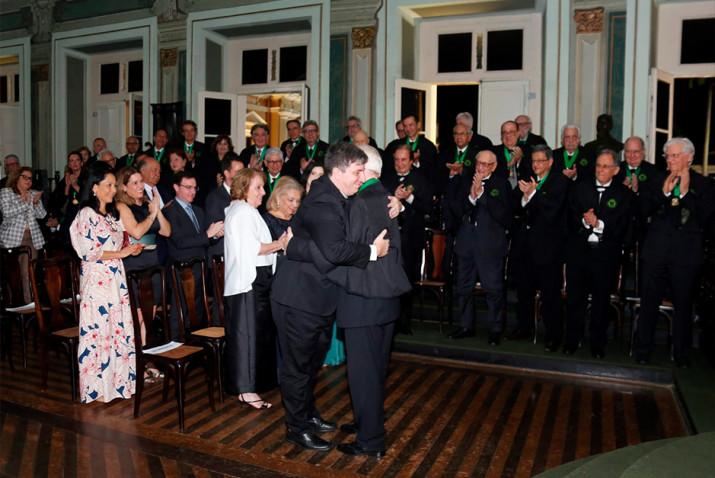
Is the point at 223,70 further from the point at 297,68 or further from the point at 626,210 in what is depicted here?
the point at 626,210

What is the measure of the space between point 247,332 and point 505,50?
257 inches

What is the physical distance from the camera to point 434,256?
603cm

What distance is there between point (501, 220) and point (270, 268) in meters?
2.18

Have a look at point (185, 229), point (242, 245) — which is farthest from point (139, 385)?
point (185, 229)

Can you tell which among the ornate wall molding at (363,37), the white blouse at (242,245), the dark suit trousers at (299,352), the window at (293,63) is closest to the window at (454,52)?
the ornate wall molding at (363,37)

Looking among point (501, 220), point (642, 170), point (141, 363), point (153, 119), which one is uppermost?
point (153, 119)

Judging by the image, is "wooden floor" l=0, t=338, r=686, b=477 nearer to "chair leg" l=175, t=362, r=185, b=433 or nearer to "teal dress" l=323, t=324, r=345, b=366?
"chair leg" l=175, t=362, r=185, b=433

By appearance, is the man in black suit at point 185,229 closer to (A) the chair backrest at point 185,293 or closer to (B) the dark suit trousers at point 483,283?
(A) the chair backrest at point 185,293

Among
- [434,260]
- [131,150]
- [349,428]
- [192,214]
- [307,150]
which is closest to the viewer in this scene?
[349,428]

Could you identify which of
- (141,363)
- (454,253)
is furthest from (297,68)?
(141,363)

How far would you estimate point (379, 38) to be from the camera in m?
8.84

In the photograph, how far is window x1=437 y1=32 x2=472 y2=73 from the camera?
9.29 meters

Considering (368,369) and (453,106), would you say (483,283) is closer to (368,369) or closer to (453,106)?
(368,369)

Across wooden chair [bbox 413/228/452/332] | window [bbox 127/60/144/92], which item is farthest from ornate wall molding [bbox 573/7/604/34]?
window [bbox 127/60/144/92]
